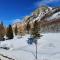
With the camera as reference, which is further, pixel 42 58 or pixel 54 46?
pixel 54 46

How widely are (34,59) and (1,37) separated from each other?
159ft

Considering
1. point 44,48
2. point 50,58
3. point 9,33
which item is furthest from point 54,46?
point 9,33

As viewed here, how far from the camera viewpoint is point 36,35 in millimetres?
65562

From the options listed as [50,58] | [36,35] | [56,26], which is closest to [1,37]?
[36,35]

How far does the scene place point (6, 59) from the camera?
134ft

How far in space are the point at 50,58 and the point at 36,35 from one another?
91.4 ft

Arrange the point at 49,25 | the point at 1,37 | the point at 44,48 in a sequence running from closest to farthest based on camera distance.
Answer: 1. the point at 44,48
2. the point at 1,37
3. the point at 49,25

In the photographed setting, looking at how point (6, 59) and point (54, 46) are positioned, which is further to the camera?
point (54, 46)

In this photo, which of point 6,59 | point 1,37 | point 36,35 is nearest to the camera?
point 6,59

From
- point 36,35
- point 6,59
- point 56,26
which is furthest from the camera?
point 56,26

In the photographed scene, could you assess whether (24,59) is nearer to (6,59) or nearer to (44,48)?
(6,59)

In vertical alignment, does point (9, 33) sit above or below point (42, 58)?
above

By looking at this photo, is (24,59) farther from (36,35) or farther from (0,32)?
(0,32)

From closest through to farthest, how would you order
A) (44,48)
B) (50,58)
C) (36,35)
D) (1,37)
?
(50,58) < (44,48) < (36,35) < (1,37)
